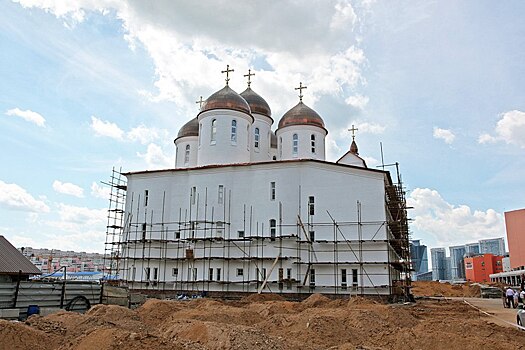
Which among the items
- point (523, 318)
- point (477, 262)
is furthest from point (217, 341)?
point (477, 262)

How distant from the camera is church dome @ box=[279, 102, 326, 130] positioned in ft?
118

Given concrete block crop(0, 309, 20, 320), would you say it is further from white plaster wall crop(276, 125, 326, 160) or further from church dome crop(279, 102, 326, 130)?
church dome crop(279, 102, 326, 130)

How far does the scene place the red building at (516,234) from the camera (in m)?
46.4

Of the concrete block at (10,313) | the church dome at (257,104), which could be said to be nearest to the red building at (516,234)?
the church dome at (257,104)

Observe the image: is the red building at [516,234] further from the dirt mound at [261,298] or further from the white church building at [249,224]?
the dirt mound at [261,298]

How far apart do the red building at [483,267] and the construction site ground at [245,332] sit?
85.0m

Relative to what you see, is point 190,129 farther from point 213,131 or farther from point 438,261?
point 438,261

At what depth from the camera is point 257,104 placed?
37.6 meters

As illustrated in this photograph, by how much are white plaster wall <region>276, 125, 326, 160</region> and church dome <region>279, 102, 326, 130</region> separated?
327 mm

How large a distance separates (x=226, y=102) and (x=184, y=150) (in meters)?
7.20

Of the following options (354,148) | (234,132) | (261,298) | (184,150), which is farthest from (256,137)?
(261,298)

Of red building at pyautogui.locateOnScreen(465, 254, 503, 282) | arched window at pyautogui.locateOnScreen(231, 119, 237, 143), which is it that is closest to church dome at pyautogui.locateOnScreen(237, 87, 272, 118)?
arched window at pyautogui.locateOnScreen(231, 119, 237, 143)

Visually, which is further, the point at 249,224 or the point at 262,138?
the point at 262,138

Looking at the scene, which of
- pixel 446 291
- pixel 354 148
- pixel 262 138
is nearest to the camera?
pixel 262 138
